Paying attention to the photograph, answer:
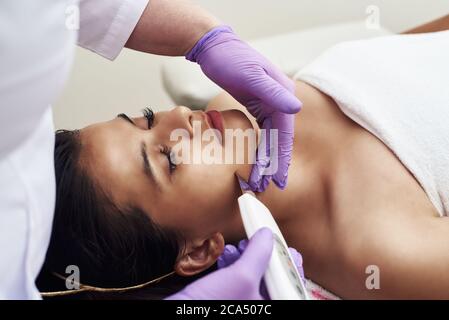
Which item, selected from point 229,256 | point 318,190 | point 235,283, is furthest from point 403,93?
point 235,283

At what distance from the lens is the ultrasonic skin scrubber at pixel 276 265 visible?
2.56ft

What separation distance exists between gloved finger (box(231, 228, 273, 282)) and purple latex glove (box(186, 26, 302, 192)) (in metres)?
0.25

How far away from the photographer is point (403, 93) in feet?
3.97

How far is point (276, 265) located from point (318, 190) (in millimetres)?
410

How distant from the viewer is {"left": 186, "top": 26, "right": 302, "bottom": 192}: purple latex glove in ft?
3.44

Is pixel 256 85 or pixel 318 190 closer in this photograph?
pixel 256 85

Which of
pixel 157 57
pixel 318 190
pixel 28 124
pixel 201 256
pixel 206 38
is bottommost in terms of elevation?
pixel 201 256

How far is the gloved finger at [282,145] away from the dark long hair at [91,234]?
0.26m

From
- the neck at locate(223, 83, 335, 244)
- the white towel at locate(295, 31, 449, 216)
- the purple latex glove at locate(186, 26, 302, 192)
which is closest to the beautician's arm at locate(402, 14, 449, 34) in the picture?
the white towel at locate(295, 31, 449, 216)

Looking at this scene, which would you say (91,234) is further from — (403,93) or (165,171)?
(403,93)

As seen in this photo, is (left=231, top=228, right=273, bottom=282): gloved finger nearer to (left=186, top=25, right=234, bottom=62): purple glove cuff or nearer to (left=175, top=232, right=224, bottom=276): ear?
(left=175, top=232, right=224, bottom=276): ear

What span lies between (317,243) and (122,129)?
477mm
